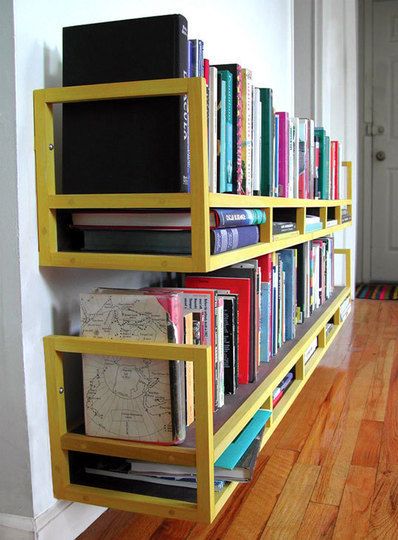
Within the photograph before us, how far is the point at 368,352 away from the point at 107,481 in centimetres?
169

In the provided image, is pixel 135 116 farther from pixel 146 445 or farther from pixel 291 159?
pixel 291 159

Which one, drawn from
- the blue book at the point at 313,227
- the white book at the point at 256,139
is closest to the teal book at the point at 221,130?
the white book at the point at 256,139

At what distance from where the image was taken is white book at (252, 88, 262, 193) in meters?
1.37

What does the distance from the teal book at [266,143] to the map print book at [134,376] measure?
54 cm

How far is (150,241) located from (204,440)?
0.32 m

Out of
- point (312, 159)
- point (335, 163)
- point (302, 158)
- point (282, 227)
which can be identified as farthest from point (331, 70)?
point (282, 227)

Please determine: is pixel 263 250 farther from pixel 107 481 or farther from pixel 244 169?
pixel 107 481

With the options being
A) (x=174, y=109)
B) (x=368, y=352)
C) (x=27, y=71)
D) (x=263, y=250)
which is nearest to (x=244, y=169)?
(x=263, y=250)

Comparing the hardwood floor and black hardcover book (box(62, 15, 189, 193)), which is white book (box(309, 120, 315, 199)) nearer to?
the hardwood floor

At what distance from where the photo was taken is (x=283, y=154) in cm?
162

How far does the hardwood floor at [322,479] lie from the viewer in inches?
45.6

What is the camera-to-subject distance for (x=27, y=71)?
0.98m

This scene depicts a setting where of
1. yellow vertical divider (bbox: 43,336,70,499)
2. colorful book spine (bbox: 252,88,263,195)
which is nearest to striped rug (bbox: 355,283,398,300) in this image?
colorful book spine (bbox: 252,88,263,195)

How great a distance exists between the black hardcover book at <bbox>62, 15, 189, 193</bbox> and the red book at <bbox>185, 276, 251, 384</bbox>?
389mm
